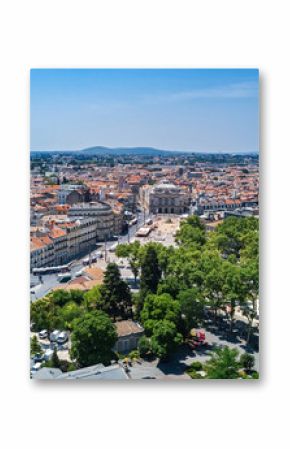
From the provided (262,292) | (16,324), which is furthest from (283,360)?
(16,324)

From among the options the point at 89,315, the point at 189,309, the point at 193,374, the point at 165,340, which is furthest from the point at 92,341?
the point at 189,309

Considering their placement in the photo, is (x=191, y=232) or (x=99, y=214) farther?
(x=191, y=232)

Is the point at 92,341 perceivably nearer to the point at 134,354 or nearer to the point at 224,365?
the point at 134,354

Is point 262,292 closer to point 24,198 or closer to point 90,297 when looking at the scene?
point 90,297

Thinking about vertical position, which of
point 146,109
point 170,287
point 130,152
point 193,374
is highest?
point 146,109

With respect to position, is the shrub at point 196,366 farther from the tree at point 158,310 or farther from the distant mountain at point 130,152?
the distant mountain at point 130,152

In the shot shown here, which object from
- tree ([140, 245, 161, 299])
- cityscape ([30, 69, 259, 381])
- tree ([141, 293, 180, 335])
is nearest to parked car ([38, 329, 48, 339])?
cityscape ([30, 69, 259, 381])

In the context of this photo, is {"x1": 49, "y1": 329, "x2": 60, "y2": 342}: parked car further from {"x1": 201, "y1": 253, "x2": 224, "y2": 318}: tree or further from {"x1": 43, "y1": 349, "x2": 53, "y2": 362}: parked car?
{"x1": 201, "y1": 253, "x2": 224, "y2": 318}: tree
